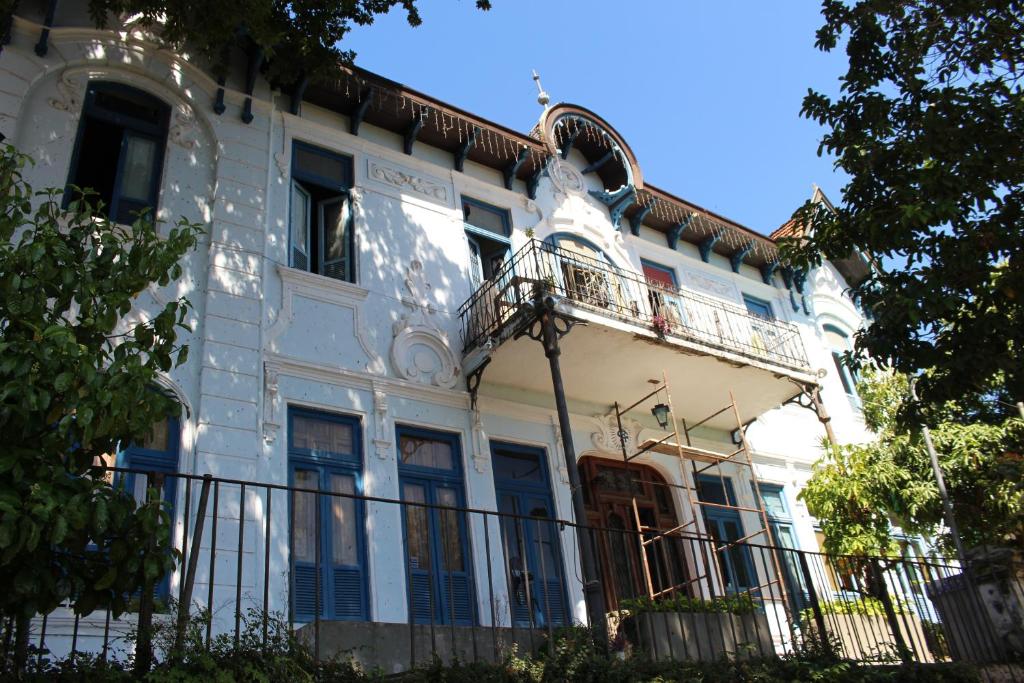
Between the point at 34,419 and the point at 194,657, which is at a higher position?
the point at 34,419

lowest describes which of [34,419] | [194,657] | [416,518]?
[194,657]

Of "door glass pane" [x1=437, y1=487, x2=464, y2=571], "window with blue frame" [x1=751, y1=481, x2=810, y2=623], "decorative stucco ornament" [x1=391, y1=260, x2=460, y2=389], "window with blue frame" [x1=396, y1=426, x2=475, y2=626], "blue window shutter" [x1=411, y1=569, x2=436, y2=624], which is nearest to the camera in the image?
"blue window shutter" [x1=411, y1=569, x2=436, y2=624]

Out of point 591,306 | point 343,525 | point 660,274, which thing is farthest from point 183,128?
point 660,274

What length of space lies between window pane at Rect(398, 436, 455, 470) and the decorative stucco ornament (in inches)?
29.3

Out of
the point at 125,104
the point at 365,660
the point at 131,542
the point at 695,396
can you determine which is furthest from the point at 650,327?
the point at 131,542

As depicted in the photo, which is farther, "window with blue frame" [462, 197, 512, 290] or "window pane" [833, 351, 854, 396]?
"window pane" [833, 351, 854, 396]

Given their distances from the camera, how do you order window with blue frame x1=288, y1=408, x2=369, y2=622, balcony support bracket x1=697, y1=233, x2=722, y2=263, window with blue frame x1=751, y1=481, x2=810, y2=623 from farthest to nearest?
1. balcony support bracket x1=697, y1=233, x2=722, y2=263
2. window with blue frame x1=751, y1=481, x2=810, y2=623
3. window with blue frame x1=288, y1=408, x2=369, y2=622

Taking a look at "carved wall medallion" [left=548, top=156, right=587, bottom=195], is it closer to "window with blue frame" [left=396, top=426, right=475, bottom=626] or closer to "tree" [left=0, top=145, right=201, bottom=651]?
"window with blue frame" [left=396, top=426, right=475, bottom=626]

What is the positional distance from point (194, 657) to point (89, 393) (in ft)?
5.60

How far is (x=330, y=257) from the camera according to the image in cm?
1141

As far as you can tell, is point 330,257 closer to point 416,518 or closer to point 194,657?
point 416,518

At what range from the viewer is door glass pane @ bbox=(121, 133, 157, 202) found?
10164mm

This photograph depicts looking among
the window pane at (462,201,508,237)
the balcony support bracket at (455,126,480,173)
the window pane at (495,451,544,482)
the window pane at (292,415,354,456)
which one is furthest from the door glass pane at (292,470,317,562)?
the balcony support bracket at (455,126,480,173)

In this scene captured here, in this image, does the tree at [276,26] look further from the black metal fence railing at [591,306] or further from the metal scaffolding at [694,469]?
the metal scaffolding at [694,469]
